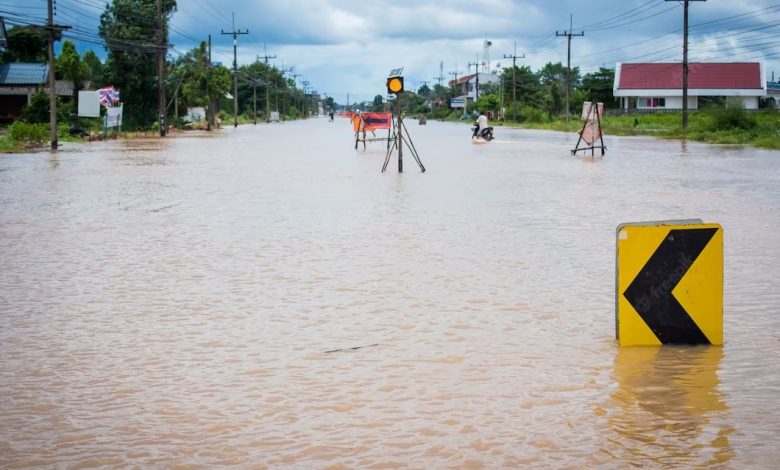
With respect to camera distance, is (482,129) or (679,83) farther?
(679,83)

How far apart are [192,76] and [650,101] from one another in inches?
2075

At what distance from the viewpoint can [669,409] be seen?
5.50 metres

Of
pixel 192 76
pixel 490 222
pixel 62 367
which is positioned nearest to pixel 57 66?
pixel 192 76

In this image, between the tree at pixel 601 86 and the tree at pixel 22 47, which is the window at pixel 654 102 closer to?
the tree at pixel 601 86

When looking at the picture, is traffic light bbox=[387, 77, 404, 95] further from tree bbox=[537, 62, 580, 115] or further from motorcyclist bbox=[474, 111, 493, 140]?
tree bbox=[537, 62, 580, 115]

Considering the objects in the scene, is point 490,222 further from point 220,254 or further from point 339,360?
point 339,360

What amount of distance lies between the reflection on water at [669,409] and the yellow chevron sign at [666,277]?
0.66ft

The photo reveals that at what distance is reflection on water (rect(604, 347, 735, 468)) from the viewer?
477 centimetres

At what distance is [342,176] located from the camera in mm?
23250

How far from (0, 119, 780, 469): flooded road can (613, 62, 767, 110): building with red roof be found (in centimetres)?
9580

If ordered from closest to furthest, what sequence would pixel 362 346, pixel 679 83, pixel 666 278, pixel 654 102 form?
pixel 666 278, pixel 362 346, pixel 679 83, pixel 654 102

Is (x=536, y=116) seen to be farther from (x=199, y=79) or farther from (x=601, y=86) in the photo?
(x=199, y=79)

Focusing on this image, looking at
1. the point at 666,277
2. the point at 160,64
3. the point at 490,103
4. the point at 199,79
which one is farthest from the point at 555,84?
the point at 666,277

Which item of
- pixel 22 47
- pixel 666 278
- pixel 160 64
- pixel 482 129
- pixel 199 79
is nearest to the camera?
pixel 666 278
